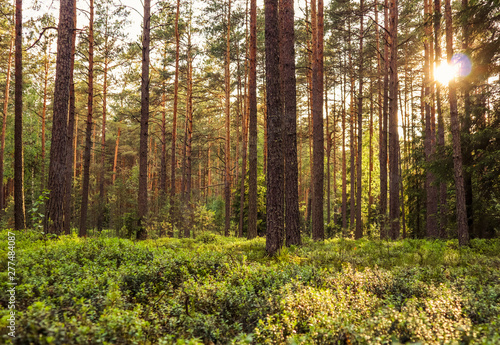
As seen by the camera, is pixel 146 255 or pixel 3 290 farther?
pixel 146 255

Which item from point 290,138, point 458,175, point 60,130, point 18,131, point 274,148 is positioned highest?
point 18,131

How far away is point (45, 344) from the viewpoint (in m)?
2.21

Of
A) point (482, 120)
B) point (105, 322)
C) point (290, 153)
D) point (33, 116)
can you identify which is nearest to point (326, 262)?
point (290, 153)

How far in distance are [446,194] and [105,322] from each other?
1811 centimetres

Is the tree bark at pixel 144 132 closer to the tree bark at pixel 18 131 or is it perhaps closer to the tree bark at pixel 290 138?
the tree bark at pixel 18 131

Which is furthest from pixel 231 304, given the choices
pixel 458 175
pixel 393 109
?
pixel 393 109

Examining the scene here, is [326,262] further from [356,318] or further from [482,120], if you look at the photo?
[482,120]

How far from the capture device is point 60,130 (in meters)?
8.92

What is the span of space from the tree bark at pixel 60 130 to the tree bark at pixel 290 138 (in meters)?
6.44

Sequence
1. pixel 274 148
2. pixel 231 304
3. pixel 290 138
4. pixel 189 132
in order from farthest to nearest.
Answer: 1. pixel 189 132
2. pixel 290 138
3. pixel 274 148
4. pixel 231 304

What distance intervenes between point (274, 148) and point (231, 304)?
467cm

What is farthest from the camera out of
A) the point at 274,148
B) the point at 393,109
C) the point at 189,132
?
the point at 189,132

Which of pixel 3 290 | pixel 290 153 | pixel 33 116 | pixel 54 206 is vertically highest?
pixel 33 116

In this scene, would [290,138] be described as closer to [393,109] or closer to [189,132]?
[393,109]
